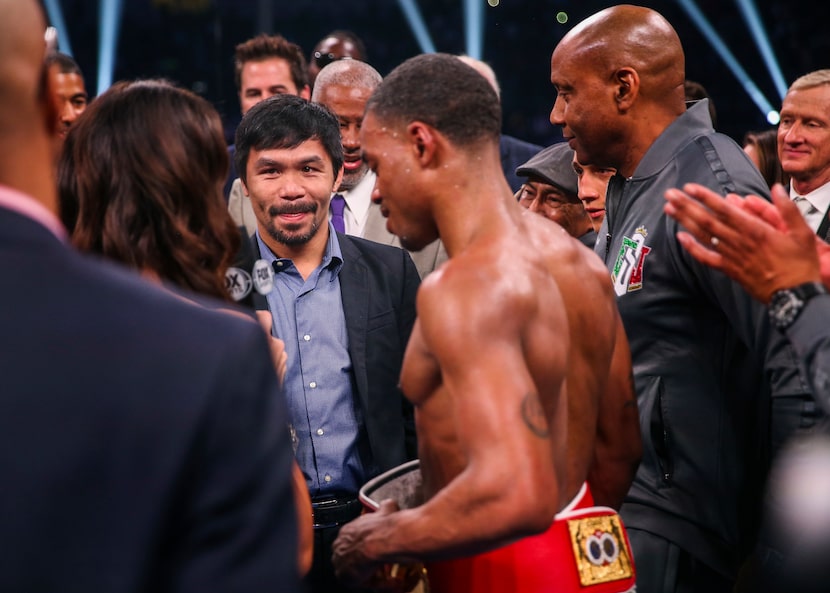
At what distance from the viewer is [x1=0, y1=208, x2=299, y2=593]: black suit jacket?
0.63 meters

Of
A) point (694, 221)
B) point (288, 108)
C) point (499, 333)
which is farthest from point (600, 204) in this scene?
point (499, 333)

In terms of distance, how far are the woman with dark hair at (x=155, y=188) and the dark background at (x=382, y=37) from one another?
19.6 feet

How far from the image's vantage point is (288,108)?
2.62m

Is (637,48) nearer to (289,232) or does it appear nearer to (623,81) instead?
(623,81)

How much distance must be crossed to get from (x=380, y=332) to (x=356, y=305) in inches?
3.8

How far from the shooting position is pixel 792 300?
1654mm

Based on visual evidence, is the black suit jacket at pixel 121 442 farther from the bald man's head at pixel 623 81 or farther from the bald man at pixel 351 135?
the bald man at pixel 351 135

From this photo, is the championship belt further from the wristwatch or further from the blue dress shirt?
the wristwatch

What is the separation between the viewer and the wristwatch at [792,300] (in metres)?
1.65

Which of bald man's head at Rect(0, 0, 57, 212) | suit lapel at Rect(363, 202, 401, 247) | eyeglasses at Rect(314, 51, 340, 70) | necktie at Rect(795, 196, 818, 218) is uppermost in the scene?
bald man's head at Rect(0, 0, 57, 212)

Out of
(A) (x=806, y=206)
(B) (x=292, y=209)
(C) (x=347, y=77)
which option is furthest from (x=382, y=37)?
(B) (x=292, y=209)

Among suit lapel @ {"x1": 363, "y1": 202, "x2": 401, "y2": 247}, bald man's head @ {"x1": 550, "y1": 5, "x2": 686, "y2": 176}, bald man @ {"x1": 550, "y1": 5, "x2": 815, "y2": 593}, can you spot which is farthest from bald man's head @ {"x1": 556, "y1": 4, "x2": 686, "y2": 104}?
suit lapel @ {"x1": 363, "y1": 202, "x2": 401, "y2": 247}

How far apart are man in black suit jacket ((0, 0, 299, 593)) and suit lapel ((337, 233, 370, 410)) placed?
65.3 inches

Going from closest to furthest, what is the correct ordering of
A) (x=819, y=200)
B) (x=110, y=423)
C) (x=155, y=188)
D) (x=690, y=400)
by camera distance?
1. (x=110, y=423)
2. (x=155, y=188)
3. (x=690, y=400)
4. (x=819, y=200)
